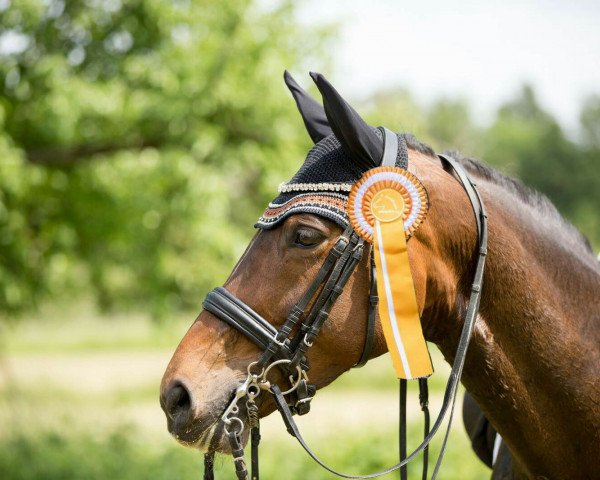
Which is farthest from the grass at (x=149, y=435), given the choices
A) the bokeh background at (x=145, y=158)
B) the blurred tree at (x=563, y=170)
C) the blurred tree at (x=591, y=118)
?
the blurred tree at (x=591, y=118)

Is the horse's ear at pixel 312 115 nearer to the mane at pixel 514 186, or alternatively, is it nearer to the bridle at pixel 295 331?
the mane at pixel 514 186

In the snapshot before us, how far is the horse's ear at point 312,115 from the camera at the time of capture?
2729 millimetres

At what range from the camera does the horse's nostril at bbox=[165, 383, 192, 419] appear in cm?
227

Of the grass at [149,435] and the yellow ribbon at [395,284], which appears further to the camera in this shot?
the grass at [149,435]

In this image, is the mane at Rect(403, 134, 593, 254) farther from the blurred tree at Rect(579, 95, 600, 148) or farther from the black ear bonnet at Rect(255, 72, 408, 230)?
the blurred tree at Rect(579, 95, 600, 148)

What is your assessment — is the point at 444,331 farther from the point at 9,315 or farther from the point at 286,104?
the point at 9,315

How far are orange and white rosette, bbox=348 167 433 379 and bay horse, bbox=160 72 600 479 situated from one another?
0.20 feet

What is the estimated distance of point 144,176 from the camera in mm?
7508

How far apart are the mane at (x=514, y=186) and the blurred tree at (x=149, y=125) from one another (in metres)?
4.68

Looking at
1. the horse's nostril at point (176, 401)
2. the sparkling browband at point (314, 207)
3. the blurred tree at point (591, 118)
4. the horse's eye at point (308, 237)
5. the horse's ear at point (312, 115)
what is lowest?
the horse's nostril at point (176, 401)

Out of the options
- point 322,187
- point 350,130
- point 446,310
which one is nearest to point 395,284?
point 446,310

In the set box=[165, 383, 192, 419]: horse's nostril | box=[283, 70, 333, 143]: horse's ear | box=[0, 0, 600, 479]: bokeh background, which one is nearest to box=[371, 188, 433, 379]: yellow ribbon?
box=[283, 70, 333, 143]: horse's ear

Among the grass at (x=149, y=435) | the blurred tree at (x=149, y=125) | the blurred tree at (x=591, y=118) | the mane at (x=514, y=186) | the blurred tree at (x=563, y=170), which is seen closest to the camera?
the mane at (x=514, y=186)

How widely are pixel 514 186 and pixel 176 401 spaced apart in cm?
141
